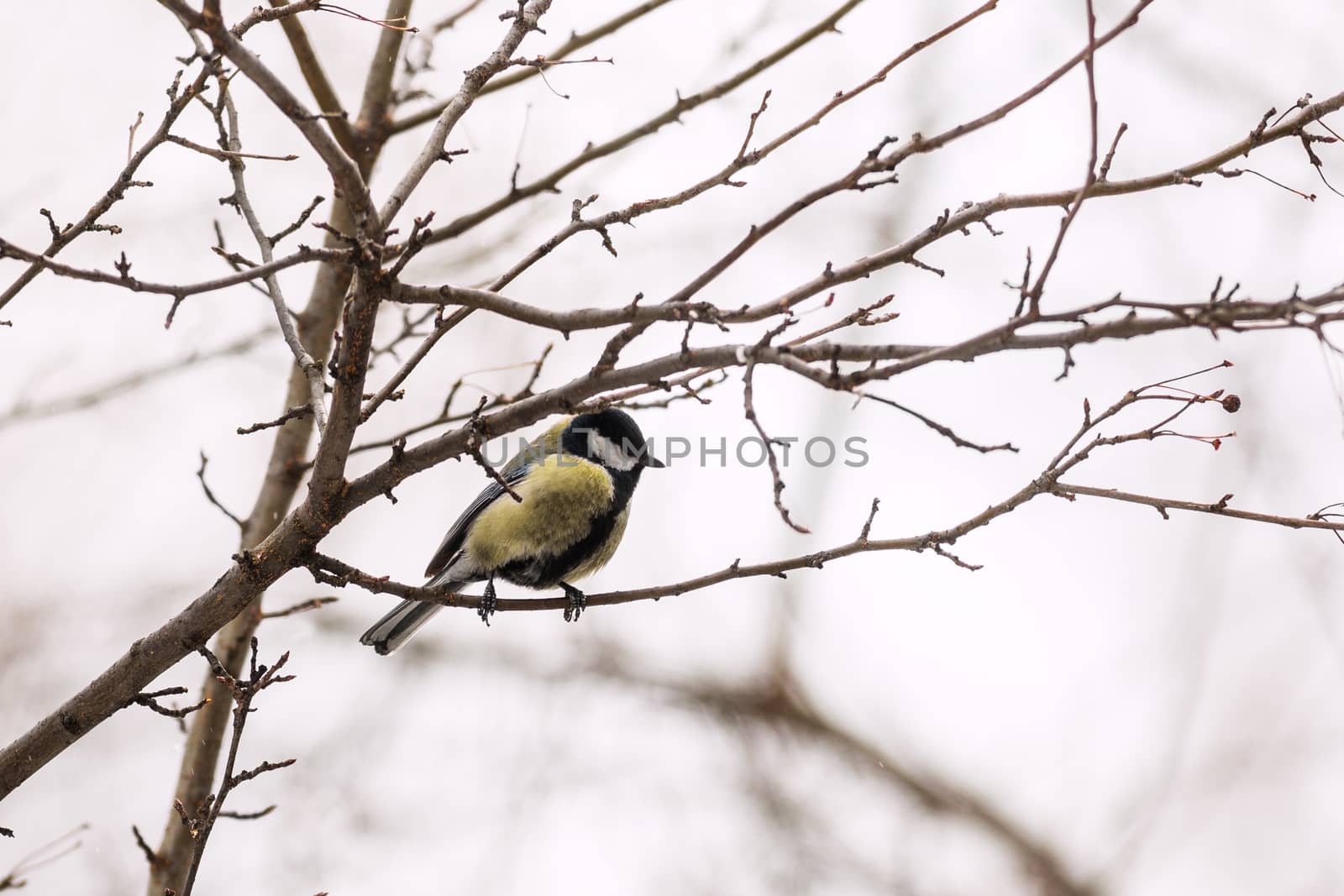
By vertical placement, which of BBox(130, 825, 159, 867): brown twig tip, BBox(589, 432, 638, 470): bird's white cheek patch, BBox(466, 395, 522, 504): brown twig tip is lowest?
BBox(130, 825, 159, 867): brown twig tip

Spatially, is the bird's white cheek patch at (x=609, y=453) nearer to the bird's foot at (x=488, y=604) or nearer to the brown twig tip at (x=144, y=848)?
the bird's foot at (x=488, y=604)

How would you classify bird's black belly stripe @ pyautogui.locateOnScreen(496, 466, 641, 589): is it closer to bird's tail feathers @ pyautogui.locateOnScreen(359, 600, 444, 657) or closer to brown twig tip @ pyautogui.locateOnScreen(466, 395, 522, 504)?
bird's tail feathers @ pyautogui.locateOnScreen(359, 600, 444, 657)

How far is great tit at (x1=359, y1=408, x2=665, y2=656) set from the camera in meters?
4.35

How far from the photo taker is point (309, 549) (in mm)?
2523

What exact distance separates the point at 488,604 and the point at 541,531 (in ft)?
3.66

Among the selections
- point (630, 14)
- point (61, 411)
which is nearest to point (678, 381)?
point (630, 14)

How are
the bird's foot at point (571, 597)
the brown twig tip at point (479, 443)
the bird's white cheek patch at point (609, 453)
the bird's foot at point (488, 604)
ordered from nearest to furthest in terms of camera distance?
the brown twig tip at point (479, 443), the bird's foot at point (488, 604), the bird's foot at point (571, 597), the bird's white cheek patch at point (609, 453)

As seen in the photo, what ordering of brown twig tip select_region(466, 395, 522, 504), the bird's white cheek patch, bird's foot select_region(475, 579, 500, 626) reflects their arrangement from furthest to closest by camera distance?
the bird's white cheek patch < bird's foot select_region(475, 579, 500, 626) < brown twig tip select_region(466, 395, 522, 504)

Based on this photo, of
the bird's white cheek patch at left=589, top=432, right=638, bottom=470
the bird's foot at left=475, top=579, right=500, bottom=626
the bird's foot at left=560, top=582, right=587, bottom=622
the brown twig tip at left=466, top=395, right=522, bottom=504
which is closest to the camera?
the brown twig tip at left=466, top=395, right=522, bottom=504

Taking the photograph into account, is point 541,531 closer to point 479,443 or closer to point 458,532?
point 458,532

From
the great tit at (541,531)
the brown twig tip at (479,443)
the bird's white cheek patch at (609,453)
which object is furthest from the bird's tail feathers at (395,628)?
the brown twig tip at (479,443)

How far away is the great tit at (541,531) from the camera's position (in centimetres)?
435

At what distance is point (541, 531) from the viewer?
172 inches

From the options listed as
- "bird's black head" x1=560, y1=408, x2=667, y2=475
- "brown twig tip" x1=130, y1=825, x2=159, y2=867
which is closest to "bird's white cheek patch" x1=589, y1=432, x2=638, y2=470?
"bird's black head" x1=560, y1=408, x2=667, y2=475
